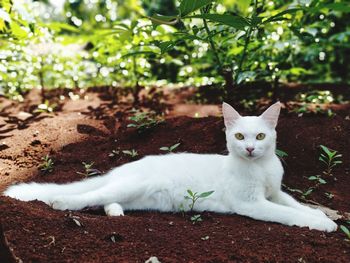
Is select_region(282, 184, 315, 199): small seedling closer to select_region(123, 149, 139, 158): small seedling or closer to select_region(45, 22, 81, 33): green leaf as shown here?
select_region(123, 149, 139, 158): small seedling

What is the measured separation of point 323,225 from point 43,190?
1881 mm

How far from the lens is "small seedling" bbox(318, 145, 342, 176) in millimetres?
3301

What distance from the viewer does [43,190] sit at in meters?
2.85

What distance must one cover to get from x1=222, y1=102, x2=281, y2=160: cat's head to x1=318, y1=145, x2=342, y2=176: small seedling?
2.11 feet

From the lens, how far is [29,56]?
15.5ft

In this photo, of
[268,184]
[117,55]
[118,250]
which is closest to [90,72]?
[117,55]

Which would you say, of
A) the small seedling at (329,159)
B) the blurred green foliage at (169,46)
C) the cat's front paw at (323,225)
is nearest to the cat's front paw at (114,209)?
the blurred green foliage at (169,46)

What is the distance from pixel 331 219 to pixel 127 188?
1.43 metres

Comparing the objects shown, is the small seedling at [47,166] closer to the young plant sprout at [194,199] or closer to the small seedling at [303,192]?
the young plant sprout at [194,199]

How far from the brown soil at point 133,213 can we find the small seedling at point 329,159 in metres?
0.06

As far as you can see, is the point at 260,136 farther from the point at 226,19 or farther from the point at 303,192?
the point at 226,19

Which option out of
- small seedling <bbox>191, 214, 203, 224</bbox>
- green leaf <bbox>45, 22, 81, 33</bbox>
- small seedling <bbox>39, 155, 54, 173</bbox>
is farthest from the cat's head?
small seedling <bbox>39, 155, 54, 173</bbox>

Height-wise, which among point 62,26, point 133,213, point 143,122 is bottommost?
point 133,213

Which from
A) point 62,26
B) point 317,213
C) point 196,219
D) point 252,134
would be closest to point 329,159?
point 317,213
